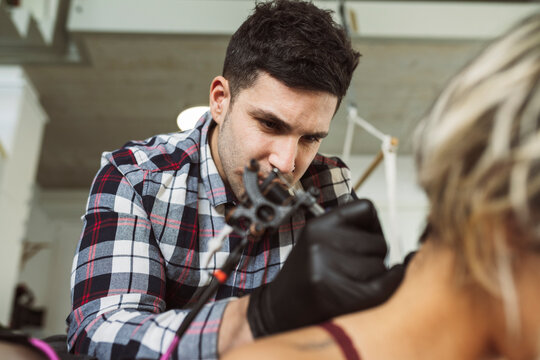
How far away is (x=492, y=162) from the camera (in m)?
0.50

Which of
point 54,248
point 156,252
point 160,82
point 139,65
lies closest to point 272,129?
point 156,252

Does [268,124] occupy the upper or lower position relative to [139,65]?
upper

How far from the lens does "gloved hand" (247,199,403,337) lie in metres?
0.61

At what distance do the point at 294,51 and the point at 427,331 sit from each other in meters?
0.79

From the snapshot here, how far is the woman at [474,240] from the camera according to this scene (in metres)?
0.50

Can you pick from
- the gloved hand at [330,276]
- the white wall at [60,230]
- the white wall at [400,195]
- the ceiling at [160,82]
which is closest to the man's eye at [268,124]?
the gloved hand at [330,276]

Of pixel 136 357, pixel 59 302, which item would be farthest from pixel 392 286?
pixel 59 302

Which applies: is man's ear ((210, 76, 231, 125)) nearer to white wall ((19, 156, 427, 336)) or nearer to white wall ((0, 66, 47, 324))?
white wall ((0, 66, 47, 324))

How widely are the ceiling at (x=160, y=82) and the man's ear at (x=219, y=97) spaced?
89.9 inches

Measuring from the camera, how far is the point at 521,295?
506 mm

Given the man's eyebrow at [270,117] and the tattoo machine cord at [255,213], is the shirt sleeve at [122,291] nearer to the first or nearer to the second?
the tattoo machine cord at [255,213]

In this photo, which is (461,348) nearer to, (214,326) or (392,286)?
(392,286)

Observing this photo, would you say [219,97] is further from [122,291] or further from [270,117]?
[122,291]

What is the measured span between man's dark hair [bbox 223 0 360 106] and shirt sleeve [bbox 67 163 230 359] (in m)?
0.42
